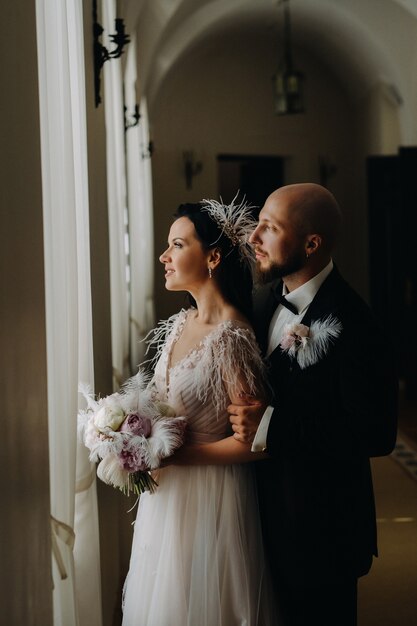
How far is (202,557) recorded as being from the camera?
7.55 ft

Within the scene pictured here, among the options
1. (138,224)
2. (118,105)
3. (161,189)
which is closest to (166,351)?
(118,105)

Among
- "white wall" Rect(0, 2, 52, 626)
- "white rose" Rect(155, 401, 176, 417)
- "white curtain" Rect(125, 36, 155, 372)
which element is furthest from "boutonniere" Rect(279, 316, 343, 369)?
"white curtain" Rect(125, 36, 155, 372)

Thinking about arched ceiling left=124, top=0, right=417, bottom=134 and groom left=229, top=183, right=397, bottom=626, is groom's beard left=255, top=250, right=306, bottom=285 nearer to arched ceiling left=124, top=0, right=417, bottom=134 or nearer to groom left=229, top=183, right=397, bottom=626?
groom left=229, top=183, right=397, bottom=626

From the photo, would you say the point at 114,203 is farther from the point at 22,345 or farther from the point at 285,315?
the point at 22,345

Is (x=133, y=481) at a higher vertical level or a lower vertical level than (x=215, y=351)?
lower

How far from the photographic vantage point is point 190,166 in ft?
41.9

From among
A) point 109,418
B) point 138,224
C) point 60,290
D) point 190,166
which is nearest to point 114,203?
point 109,418

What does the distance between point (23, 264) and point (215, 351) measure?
3.09ft

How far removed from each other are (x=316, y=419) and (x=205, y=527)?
0.49 meters

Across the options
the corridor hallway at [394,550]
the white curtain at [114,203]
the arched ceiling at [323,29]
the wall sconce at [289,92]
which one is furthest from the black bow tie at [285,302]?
the wall sconce at [289,92]

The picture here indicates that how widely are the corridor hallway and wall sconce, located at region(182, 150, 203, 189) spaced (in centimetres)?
716

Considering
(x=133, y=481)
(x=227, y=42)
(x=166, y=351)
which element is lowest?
(x=133, y=481)

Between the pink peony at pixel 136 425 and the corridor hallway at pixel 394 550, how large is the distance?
215 cm

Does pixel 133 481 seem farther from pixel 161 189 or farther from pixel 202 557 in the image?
pixel 161 189
